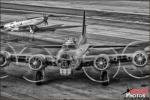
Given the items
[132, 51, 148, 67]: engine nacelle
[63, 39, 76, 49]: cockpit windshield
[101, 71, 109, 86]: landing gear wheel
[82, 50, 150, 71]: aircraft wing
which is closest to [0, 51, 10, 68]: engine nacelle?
[63, 39, 76, 49]: cockpit windshield

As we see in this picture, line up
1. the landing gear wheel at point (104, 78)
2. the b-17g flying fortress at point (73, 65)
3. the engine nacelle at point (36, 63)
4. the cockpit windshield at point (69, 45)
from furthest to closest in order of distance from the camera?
1. the cockpit windshield at point (69, 45)
2. the landing gear wheel at point (104, 78)
3. the engine nacelle at point (36, 63)
4. the b-17g flying fortress at point (73, 65)

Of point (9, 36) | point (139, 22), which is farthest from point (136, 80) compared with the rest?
point (139, 22)

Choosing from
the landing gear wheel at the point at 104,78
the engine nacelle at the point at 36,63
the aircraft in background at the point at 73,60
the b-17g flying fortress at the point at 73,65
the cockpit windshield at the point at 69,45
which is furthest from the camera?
the cockpit windshield at the point at 69,45

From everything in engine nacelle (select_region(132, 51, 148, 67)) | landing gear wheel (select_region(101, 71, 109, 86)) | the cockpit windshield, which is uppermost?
the cockpit windshield

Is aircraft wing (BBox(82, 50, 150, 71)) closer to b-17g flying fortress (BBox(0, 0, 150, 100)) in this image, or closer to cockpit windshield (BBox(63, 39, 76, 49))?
b-17g flying fortress (BBox(0, 0, 150, 100))

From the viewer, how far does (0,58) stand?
116 feet

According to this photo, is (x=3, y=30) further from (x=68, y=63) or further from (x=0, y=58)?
(x=68, y=63)

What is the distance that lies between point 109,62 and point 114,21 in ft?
134

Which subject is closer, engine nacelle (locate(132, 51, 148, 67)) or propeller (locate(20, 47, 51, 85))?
engine nacelle (locate(132, 51, 148, 67))

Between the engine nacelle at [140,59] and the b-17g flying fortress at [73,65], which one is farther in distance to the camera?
the engine nacelle at [140,59]

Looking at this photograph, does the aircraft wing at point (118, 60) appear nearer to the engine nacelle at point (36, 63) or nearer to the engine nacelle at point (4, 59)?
the engine nacelle at point (36, 63)

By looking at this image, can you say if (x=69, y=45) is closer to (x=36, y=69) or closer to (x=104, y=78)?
(x=36, y=69)

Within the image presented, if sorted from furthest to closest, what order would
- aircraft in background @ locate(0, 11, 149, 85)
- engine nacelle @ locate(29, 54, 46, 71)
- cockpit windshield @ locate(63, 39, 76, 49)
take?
cockpit windshield @ locate(63, 39, 76, 49)
engine nacelle @ locate(29, 54, 46, 71)
aircraft in background @ locate(0, 11, 149, 85)

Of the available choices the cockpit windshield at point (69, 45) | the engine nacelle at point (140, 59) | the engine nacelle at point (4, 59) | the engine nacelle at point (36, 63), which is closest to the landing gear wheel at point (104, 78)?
the engine nacelle at point (140, 59)
